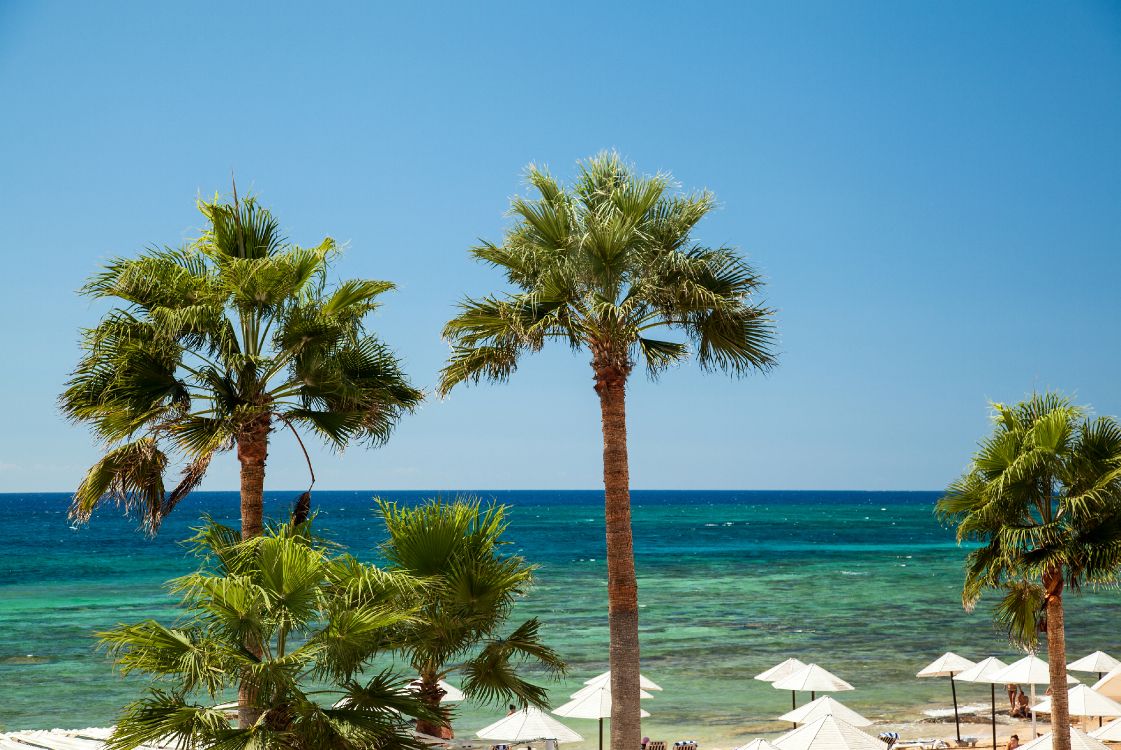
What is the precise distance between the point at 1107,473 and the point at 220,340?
34.4ft

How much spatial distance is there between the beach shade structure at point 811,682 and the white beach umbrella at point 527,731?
5781mm

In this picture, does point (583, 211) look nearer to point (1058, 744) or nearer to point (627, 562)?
point (627, 562)

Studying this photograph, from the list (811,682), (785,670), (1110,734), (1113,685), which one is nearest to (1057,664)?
(1110,734)

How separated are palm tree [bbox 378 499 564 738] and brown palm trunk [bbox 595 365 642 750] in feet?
3.44

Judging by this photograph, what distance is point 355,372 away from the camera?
11.5 meters

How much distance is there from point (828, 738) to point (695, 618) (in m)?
32.2

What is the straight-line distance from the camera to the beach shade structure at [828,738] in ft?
52.7

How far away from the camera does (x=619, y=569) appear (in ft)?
37.6

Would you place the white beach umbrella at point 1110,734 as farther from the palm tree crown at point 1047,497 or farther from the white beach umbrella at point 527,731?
the white beach umbrella at point 527,731

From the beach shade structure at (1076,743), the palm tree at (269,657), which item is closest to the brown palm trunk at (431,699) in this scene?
the palm tree at (269,657)

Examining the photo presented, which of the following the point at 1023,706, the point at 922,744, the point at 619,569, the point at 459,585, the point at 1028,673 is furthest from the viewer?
the point at 1023,706

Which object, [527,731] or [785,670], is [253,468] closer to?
[527,731]

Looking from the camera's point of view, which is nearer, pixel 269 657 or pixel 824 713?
pixel 269 657

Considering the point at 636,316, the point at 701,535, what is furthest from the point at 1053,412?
the point at 701,535
